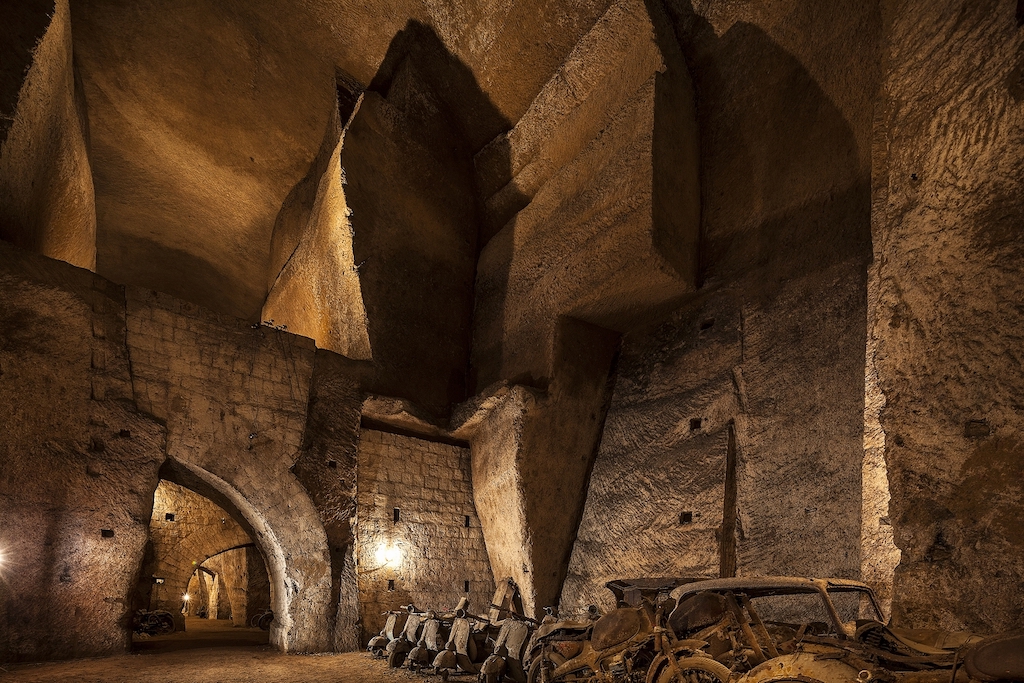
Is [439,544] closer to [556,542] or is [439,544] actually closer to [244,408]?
[556,542]

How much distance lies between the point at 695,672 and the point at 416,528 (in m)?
5.51

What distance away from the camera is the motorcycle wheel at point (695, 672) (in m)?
3.49

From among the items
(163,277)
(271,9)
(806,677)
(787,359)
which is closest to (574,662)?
(806,677)

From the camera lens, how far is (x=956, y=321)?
4227mm

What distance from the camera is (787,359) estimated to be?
23.0 ft

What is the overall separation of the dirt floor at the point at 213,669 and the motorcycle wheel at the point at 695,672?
2.86m

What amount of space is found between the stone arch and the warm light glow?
675 mm

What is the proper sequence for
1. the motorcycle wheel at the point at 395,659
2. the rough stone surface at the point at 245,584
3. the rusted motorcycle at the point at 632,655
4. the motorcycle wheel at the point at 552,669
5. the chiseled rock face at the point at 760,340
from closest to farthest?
the rusted motorcycle at the point at 632,655, the motorcycle wheel at the point at 552,669, the chiseled rock face at the point at 760,340, the motorcycle wheel at the point at 395,659, the rough stone surface at the point at 245,584

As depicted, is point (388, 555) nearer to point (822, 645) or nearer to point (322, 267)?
point (322, 267)

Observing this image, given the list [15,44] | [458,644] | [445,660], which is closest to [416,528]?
[458,644]

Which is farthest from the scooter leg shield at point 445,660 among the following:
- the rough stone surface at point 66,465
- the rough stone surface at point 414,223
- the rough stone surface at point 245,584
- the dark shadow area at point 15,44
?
the rough stone surface at point 245,584

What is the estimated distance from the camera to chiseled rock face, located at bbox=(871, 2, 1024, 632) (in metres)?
3.81

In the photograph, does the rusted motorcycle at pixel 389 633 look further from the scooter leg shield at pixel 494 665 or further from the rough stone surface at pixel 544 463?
the scooter leg shield at pixel 494 665

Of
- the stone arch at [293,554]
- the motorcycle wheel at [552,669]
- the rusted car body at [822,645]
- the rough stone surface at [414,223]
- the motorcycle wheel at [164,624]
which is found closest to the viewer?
the rusted car body at [822,645]
